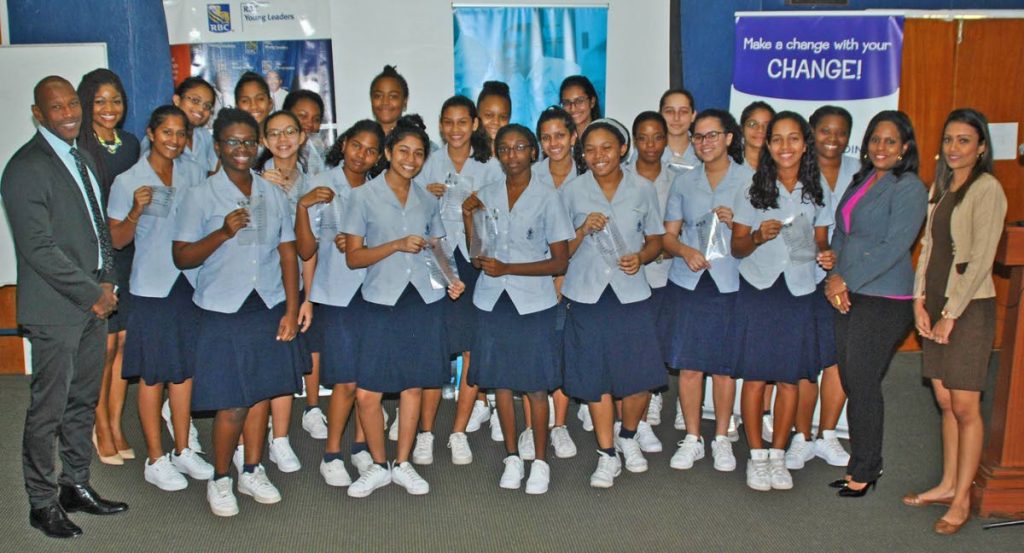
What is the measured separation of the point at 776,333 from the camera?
396 centimetres

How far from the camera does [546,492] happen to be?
13.0 ft

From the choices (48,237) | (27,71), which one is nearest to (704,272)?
(48,237)

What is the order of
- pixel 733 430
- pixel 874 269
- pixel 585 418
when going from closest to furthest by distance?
1. pixel 874 269
2. pixel 733 430
3. pixel 585 418

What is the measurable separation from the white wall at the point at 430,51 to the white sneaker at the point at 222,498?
2.84 meters

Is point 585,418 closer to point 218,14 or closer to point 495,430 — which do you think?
point 495,430

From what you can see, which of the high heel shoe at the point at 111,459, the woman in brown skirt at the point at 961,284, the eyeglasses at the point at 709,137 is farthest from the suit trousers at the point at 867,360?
the high heel shoe at the point at 111,459

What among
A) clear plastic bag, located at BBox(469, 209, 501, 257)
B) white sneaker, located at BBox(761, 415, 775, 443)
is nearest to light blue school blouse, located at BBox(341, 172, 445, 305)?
clear plastic bag, located at BBox(469, 209, 501, 257)

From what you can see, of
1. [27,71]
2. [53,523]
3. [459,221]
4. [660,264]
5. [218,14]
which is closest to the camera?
[53,523]

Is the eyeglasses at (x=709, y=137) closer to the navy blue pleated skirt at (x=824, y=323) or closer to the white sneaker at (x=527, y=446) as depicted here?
the navy blue pleated skirt at (x=824, y=323)

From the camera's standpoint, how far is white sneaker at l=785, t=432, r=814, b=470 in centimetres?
420

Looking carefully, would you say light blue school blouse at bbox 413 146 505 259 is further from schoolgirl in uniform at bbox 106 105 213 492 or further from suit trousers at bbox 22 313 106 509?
suit trousers at bbox 22 313 106 509

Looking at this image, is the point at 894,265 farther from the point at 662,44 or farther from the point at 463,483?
the point at 662,44

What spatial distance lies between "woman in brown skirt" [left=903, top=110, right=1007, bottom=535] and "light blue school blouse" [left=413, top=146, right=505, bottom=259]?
1.90 m

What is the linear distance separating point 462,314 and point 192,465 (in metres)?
1.40
